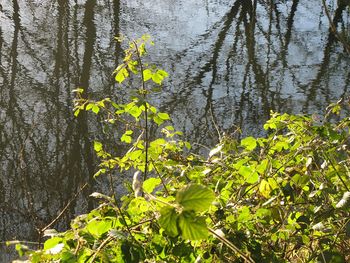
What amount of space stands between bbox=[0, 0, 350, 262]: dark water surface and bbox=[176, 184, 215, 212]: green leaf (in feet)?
13.0

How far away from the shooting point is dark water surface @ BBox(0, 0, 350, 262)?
19.7ft

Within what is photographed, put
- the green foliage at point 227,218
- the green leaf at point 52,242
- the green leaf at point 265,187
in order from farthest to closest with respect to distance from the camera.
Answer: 1. the green leaf at point 265,187
2. the green leaf at point 52,242
3. the green foliage at point 227,218

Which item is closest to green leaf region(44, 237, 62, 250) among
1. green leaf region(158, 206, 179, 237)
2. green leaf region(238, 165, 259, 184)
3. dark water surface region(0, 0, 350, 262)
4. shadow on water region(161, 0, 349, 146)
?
green leaf region(158, 206, 179, 237)

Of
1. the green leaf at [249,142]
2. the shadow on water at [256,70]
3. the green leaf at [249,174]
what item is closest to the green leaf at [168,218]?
the green leaf at [249,174]

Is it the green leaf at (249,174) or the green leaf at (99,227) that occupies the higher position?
the green leaf at (249,174)

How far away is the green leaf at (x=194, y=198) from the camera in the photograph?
39.1 inches

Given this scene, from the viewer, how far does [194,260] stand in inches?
65.7

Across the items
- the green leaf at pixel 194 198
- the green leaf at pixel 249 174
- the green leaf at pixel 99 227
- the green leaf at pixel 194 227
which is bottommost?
the green leaf at pixel 99 227

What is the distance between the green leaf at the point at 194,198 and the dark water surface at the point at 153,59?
396 cm

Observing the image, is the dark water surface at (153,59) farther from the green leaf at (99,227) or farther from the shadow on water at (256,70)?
the green leaf at (99,227)

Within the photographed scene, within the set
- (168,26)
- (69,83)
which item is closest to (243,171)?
(69,83)

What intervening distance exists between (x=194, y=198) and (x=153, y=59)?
8.52m

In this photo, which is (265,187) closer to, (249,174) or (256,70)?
(249,174)

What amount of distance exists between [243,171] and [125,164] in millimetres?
952
